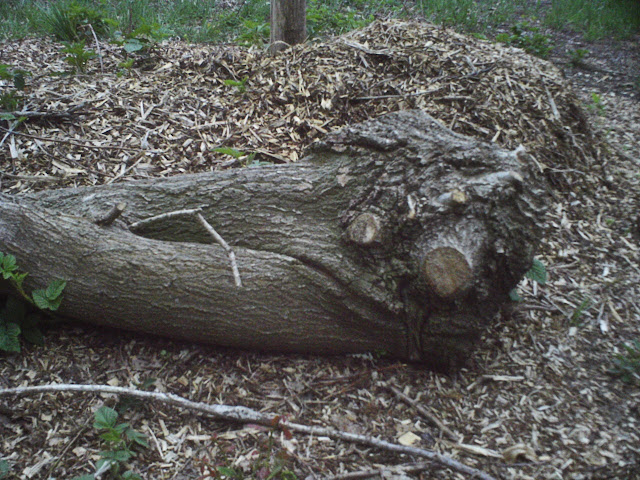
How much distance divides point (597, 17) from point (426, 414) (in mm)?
7179

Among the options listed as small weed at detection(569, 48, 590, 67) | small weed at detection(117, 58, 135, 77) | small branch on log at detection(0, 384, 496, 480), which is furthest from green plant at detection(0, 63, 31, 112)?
small weed at detection(569, 48, 590, 67)

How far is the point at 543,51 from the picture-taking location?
6.00m

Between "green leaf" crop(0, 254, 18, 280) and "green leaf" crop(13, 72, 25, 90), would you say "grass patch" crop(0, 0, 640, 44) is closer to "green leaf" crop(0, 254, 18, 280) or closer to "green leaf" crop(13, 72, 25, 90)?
"green leaf" crop(13, 72, 25, 90)

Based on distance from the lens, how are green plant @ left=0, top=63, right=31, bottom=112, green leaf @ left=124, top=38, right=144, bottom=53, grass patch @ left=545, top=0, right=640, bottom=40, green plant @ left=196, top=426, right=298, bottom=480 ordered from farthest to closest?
grass patch @ left=545, top=0, right=640, bottom=40
green leaf @ left=124, top=38, right=144, bottom=53
green plant @ left=0, top=63, right=31, bottom=112
green plant @ left=196, top=426, right=298, bottom=480

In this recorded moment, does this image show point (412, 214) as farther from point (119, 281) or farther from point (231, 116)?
point (231, 116)

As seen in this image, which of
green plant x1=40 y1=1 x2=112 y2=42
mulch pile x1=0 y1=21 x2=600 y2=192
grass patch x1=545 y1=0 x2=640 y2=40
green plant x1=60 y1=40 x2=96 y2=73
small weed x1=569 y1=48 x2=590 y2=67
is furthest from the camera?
grass patch x1=545 y1=0 x2=640 y2=40

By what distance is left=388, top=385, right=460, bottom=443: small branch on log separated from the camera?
2016 mm

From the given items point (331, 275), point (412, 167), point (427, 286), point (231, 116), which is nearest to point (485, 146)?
point (412, 167)

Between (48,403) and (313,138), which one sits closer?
(48,403)

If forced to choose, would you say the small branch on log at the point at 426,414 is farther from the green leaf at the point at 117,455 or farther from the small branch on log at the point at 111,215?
the small branch on log at the point at 111,215

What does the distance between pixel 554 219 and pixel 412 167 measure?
1.62m

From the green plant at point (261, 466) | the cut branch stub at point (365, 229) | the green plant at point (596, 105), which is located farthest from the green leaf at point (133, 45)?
the green plant at point (596, 105)

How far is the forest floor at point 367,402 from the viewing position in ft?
6.26

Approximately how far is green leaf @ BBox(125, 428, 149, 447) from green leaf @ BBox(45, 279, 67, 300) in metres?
0.72
